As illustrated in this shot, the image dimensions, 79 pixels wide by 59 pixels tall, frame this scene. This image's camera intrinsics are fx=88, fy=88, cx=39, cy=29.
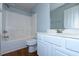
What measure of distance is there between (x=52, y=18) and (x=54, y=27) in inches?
12.0

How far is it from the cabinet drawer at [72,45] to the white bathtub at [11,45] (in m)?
2.16

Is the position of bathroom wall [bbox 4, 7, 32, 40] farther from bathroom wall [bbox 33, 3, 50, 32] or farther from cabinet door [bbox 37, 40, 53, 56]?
cabinet door [bbox 37, 40, 53, 56]

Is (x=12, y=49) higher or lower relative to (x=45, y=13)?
Result: lower

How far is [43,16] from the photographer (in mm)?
3014

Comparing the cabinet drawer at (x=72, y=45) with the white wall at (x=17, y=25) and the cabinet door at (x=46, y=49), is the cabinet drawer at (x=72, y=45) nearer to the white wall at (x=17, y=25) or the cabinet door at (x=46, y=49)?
the cabinet door at (x=46, y=49)

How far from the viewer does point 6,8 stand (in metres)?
2.90

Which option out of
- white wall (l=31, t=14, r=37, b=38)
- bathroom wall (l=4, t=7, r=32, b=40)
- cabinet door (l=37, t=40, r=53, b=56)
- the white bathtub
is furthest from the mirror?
the white bathtub

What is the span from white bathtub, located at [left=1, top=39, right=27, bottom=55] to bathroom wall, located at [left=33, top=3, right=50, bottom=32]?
87 centimetres

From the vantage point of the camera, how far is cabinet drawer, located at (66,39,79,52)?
1.09 m

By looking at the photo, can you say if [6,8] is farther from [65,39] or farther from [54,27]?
[65,39]

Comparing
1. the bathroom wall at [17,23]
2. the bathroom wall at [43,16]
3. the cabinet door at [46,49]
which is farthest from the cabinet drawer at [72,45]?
the bathroom wall at [17,23]

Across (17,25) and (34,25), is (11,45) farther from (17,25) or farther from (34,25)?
(34,25)

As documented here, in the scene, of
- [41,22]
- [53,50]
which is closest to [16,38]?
[41,22]

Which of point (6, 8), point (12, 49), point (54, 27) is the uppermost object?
point (6, 8)
